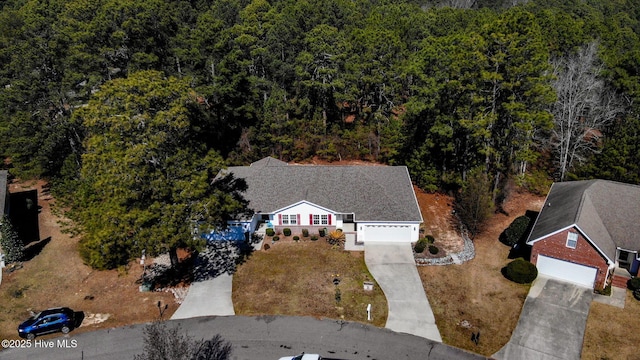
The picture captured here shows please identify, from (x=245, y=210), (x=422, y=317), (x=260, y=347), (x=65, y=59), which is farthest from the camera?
(x=65, y=59)

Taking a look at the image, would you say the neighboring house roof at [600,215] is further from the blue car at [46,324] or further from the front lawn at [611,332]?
the blue car at [46,324]

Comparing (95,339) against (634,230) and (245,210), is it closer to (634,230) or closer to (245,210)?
(245,210)

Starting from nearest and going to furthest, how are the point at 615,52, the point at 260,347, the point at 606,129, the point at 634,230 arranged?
the point at 260,347 → the point at 634,230 → the point at 606,129 → the point at 615,52

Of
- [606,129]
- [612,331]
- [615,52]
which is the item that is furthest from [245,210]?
[615,52]

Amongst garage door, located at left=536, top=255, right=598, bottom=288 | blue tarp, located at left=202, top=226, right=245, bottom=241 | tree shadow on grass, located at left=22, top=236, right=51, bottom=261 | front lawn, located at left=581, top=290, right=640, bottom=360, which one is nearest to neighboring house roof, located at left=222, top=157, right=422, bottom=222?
blue tarp, located at left=202, top=226, right=245, bottom=241

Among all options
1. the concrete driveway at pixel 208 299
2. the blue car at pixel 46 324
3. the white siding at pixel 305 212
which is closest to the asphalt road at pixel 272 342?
the blue car at pixel 46 324

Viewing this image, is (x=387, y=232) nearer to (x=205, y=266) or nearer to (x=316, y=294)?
(x=316, y=294)

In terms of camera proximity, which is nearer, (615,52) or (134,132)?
(134,132)

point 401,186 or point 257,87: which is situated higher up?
point 257,87
